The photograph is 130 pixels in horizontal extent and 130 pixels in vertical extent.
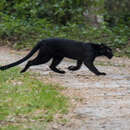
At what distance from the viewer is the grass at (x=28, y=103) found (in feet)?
15.8

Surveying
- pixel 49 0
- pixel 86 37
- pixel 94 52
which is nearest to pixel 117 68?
pixel 94 52

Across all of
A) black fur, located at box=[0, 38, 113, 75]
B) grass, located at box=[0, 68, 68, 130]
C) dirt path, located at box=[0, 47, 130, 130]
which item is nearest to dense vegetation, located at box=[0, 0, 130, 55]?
dirt path, located at box=[0, 47, 130, 130]

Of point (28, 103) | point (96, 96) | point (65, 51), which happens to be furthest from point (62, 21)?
point (28, 103)

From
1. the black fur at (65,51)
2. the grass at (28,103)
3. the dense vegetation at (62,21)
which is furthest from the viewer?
the dense vegetation at (62,21)

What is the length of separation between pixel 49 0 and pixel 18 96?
10585mm

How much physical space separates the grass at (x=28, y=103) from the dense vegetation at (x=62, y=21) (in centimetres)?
649

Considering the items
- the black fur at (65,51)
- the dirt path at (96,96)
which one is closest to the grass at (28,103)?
the dirt path at (96,96)

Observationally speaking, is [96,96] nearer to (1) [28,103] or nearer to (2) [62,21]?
(1) [28,103]

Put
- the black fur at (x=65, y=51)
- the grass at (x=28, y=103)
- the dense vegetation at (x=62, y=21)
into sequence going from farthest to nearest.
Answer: the dense vegetation at (x=62, y=21) → the black fur at (x=65, y=51) → the grass at (x=28, y=103)

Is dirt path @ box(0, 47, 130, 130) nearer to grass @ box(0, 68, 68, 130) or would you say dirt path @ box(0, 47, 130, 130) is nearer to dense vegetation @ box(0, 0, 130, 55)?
grass @ box(0, 68, 68, 130)

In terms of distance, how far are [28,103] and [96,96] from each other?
137 cm

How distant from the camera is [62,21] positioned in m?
15.8

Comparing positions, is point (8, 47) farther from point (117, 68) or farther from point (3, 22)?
point (117, 68)

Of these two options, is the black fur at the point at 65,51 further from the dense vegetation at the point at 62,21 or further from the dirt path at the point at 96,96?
the dense vegetation at the point at 62,21
